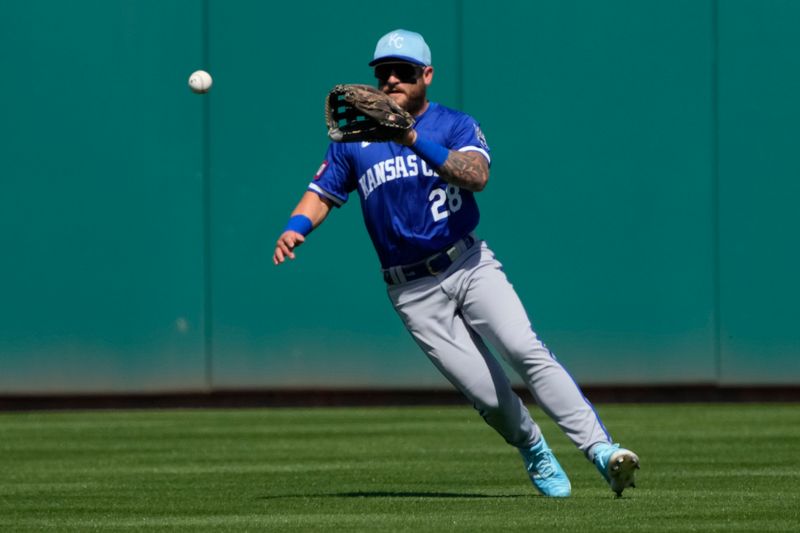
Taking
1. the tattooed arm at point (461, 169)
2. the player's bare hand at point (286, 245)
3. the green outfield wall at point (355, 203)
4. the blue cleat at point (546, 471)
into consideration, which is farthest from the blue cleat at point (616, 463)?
the green outfield wall at point (355, 203)

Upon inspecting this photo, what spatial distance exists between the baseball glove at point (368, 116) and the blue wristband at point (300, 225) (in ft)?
1.47

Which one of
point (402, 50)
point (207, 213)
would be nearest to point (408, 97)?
point (402, 50)

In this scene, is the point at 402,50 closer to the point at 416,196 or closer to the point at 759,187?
the point at 416,196

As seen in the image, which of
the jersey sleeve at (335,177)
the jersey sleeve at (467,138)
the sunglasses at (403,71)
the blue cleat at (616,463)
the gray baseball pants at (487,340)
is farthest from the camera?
the jersey sleeve at (335,177)

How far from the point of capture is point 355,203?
1414 centimetres

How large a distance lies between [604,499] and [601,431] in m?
0.40

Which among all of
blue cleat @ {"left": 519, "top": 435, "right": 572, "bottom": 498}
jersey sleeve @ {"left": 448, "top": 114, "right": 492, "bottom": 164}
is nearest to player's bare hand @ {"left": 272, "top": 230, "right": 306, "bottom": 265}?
jersey sleeve @ {"left": 448, "top": 114, "right": 492, "bottom": 164}

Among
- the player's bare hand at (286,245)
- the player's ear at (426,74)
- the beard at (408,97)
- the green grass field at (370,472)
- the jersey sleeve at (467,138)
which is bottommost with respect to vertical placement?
the green grass field at (370,472)

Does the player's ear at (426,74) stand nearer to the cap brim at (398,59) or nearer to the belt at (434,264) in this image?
the cap brim at (398,59)

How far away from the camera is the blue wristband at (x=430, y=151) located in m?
6.99

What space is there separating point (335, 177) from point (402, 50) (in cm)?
69

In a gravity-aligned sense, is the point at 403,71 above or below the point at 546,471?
above

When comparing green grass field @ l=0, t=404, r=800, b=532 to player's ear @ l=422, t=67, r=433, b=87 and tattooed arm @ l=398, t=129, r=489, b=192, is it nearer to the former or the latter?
tattooed arm @ l=398, t=129, r=489, b=192

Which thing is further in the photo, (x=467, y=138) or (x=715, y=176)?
(x=715, y=176)
